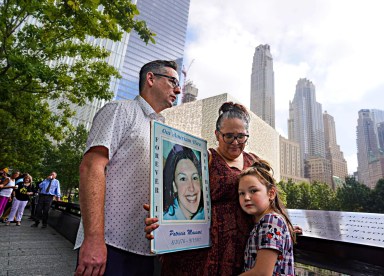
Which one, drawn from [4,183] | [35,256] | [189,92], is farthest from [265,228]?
[189,92]

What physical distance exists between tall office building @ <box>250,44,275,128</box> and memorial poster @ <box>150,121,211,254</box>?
11652 centimetres

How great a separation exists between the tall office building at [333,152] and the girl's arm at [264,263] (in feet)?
384

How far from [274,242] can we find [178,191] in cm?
52

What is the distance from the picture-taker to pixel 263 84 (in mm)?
119250

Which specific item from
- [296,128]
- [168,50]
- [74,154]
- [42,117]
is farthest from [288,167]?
[42,117]

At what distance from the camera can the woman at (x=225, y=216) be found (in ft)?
4.44

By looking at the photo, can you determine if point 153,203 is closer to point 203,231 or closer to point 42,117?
point 203,231

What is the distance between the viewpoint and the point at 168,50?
105 m

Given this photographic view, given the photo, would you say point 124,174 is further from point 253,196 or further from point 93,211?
point 253,196

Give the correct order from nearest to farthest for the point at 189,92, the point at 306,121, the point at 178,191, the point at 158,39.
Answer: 1. the point at 178,191
2. the point at 189,92
3. the point at 158,39
4. the point at 306,121

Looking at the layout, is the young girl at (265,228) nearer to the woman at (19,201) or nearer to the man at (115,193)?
the man at (115,193)

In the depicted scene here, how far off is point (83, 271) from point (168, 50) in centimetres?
11147

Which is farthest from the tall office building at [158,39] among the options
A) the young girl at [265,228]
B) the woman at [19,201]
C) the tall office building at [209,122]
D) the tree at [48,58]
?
the young girl at [265,228]

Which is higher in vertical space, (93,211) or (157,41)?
(157,41)
